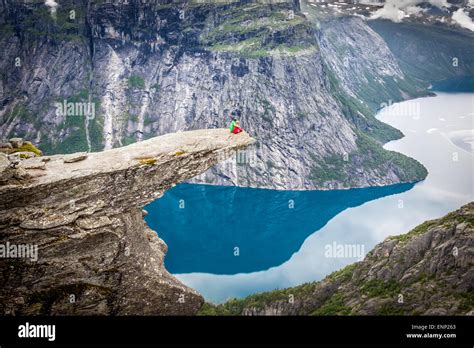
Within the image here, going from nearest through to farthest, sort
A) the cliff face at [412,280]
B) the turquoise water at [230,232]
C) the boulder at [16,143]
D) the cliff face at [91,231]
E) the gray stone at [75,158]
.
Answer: the cliff face at [91,231] < the gray stone at [75,158] < the cliff face at [412,280] < the boulder at [16,143] < the turquoise water at [230,232]

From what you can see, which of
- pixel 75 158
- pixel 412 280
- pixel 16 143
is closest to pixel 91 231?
pixel 75 158

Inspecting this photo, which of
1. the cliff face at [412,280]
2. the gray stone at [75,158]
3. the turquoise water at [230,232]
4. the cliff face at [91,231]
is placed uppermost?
the gray stone at [75,158]

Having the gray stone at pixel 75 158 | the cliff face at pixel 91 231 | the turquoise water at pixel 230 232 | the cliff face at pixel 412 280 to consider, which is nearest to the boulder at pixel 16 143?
the cliff face at pixel 91 231

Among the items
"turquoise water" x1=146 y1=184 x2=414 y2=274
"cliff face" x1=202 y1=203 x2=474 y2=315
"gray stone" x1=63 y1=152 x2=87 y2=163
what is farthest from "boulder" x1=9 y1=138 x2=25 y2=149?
"turquoise water" x1=146 y1=184 x2=414 y2=274

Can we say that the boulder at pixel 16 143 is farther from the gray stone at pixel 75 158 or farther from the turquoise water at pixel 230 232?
the turquoise water at pixel 230 232

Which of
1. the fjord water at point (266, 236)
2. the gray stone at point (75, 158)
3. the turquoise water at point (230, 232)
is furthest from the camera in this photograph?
the turquoise water at point (230, 232)

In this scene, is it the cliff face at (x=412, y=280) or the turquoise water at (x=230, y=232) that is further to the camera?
the turquoise water at (x=230, y=232)

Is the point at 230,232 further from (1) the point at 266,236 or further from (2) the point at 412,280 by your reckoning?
(2) the point at 412,280

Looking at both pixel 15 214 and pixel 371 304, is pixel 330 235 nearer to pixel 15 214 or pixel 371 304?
Answer: pixel 371 304
